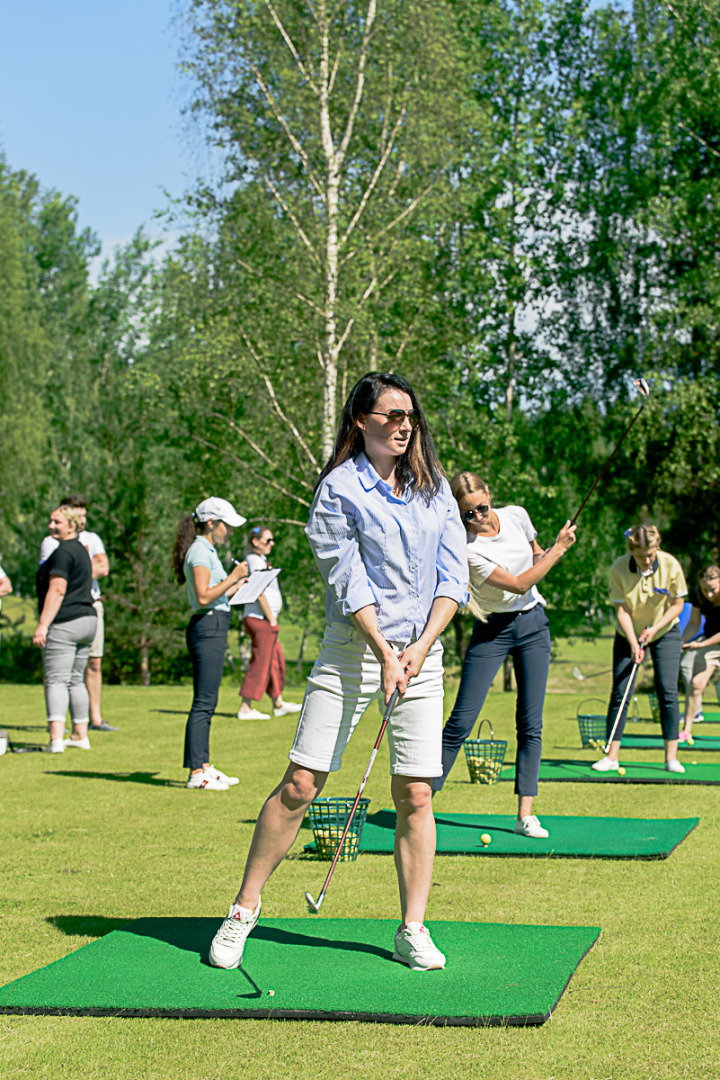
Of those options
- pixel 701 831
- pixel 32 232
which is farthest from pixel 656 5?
pixel 32 232

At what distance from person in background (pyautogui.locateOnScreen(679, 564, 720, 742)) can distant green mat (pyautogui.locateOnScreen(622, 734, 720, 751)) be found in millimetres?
149

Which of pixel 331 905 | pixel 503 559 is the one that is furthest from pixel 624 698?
pixel 331 905

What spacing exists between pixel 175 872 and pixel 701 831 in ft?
10.2

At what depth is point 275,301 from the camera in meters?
19.5

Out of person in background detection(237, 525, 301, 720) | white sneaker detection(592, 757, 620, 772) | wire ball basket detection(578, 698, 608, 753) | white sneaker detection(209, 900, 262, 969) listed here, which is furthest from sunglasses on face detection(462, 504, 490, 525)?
person in background detection(237, 525, 301, 720)

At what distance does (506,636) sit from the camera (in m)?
6.49

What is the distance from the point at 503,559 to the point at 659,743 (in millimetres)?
5415

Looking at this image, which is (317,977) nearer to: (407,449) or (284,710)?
(407,449)

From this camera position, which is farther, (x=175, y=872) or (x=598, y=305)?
(x=598, y=305)

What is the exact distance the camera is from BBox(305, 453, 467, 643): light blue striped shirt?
3.88m

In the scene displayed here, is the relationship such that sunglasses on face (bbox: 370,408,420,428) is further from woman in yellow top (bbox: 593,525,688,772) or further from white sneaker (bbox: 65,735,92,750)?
white sneaker (bbox: 65,735,92,750)

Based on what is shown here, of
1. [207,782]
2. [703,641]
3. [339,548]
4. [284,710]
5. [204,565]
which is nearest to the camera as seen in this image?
[339,548]

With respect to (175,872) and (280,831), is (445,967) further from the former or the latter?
(175,872)

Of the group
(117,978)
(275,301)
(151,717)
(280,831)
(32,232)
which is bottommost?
(151,717)
